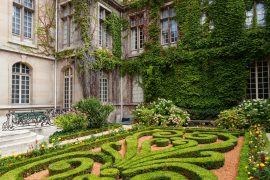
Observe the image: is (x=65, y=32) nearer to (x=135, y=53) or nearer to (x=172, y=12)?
(x=135, y=53)

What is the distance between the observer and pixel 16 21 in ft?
44.6

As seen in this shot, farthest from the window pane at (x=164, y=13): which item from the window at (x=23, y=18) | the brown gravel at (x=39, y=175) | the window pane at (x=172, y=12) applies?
the brown gravel at (x=39, y=175)

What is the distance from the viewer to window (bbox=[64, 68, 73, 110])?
1557 centimetres

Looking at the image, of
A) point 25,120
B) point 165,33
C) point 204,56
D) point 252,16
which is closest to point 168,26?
point 165,33

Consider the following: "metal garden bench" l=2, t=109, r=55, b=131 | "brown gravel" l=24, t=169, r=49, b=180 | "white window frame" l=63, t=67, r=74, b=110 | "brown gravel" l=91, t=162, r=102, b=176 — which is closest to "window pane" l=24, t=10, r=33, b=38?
"white window frame" l=63, t=67, r=74, b=110

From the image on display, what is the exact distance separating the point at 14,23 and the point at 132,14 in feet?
28.1

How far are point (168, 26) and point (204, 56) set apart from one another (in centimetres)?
386

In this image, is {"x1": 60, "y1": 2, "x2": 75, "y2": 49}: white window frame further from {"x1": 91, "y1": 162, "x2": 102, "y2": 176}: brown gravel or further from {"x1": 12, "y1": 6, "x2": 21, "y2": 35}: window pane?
{"x1": 91, "y1": 162, "x2": 102, "y2": 176}: brown gravel

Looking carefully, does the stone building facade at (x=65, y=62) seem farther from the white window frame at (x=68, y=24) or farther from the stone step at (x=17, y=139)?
the stone step at (x=17, y=139)

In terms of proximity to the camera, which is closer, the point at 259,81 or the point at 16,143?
the point at 16,143

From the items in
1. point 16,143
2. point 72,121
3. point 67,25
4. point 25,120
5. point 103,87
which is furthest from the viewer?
point 103,87

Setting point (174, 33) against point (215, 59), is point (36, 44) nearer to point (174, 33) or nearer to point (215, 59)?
point (174, 33)

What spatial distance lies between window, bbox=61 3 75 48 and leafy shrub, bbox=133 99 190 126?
24.7 feet

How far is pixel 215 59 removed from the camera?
532 inches
